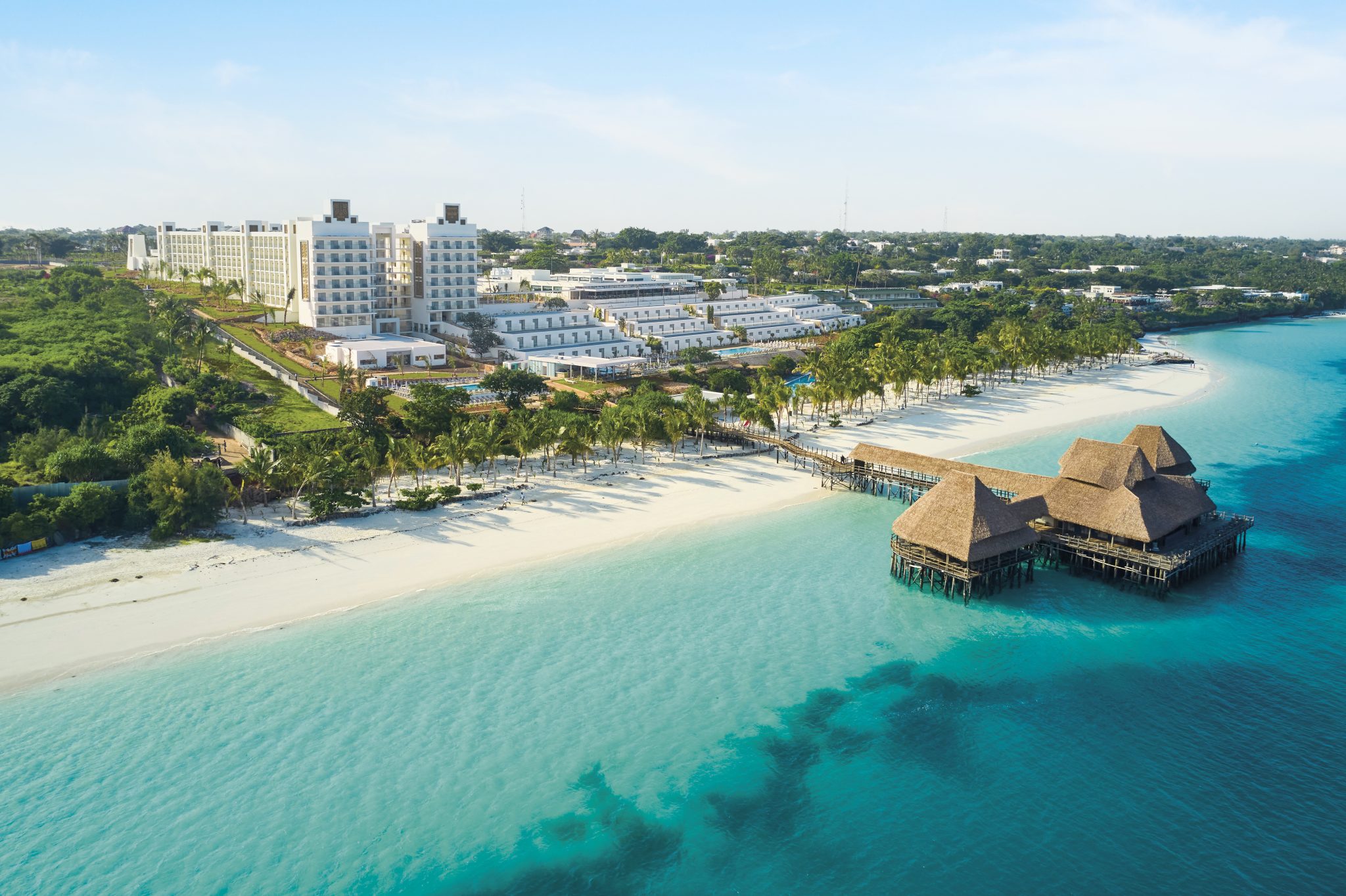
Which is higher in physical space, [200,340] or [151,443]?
[200,340]

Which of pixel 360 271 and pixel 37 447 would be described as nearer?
pixel 37 447

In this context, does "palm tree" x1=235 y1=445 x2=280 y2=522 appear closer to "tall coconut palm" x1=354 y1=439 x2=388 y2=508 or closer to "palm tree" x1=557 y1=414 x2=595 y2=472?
"tall coconut palm" x1=354 y1=439 x2=388 y2=508

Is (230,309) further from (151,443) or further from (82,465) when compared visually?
(82,465)

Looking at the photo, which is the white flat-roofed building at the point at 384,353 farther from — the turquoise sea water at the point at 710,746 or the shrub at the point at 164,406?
the turquoise sea water at the point at 710,746

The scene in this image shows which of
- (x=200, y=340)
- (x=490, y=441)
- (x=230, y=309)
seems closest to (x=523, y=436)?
(x=490, y=441)

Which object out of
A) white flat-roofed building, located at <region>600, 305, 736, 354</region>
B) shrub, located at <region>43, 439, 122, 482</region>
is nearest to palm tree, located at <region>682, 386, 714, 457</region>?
shrub, located at <region>43, 439, 122, 482</region>
